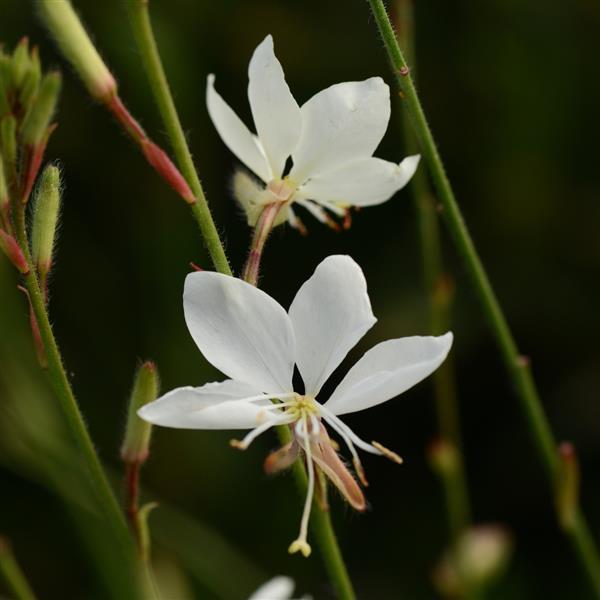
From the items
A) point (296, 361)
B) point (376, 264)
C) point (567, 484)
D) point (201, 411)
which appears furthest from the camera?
point (376, 264)

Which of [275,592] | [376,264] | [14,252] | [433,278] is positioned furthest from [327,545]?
[376,264]

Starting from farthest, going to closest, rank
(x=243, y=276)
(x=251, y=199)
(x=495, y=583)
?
→ (x=495, y=583), (x=251, y=199), (x=243, y=276)

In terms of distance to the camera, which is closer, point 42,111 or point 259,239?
point 42,111

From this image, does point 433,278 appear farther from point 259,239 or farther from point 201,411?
point 201,411

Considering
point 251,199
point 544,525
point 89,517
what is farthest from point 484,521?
point 251,199

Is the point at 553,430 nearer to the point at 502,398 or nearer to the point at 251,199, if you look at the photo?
the point at 502,398

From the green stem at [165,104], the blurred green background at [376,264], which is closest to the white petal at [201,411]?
the green stem at [165,104]

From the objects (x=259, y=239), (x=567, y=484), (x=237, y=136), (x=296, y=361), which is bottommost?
(x=567, y=484)
